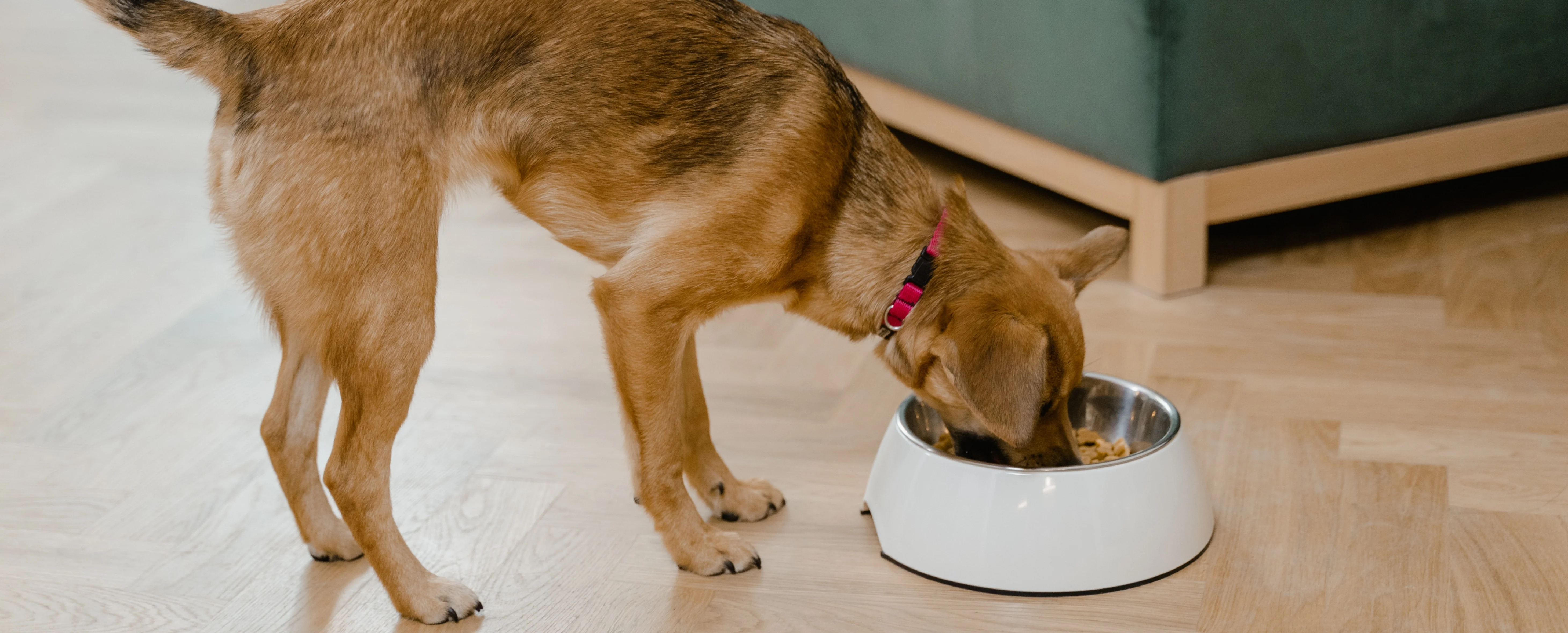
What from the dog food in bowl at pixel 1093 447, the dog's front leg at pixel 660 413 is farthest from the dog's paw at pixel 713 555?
the dog food in bowl at pixel 1093 447

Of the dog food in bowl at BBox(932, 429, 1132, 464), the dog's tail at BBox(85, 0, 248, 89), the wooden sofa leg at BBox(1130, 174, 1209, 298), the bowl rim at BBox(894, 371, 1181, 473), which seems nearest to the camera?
the dog's tail at BBox(85, 0, 248, 89)

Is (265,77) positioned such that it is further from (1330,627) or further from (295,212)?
(1330,627)

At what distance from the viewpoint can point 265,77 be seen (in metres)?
2.18

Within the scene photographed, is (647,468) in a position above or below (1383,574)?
above

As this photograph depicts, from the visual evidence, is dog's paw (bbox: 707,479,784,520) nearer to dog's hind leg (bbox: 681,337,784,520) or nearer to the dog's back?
dog's hind leg (bbox: 681,337,784,520)

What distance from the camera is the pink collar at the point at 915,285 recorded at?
7.80 ft

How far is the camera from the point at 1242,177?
3.58 meters

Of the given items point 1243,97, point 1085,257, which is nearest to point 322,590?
point 1085,257

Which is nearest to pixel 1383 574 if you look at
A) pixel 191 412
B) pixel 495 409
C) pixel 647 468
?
pixel 647 468

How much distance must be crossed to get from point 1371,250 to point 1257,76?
69 cm

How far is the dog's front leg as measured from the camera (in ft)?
7.67

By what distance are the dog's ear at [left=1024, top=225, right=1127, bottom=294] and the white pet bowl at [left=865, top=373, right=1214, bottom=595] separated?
12.4 inches

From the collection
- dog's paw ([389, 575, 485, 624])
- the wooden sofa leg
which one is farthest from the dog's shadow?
the wooden sofa leg

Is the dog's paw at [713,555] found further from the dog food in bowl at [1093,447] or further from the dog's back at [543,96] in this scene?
the dog's back at [543,96]
